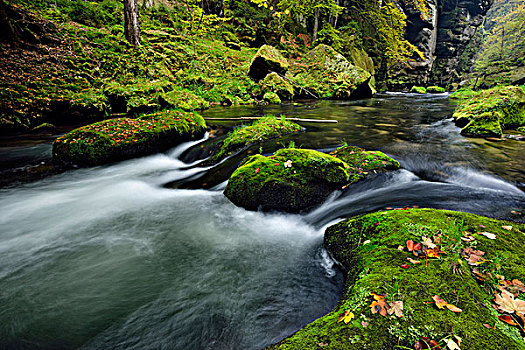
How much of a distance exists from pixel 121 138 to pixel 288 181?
16.5 feet

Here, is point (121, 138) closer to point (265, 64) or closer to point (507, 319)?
point (507, 319)

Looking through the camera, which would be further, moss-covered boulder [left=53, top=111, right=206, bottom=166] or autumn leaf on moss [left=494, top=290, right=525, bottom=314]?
moss-covered boulder [left=53, top=111, right=206, bottom=166]

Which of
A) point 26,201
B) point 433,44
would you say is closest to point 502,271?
point 26,201

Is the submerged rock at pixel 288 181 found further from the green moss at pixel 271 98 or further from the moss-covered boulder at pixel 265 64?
the moss-covered boulder at pixel 265 64

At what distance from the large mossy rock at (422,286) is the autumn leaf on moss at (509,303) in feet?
0.14

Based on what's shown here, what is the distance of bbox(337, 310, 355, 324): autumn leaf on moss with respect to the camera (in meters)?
1.43

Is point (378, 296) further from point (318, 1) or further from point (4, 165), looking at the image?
point (318, 1)

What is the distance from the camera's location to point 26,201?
4.39 m

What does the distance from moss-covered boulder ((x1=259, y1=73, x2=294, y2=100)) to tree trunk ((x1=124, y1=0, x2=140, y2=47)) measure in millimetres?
7859

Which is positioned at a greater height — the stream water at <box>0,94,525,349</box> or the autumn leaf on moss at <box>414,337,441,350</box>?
the autumn leaf on moss at <box>414,337,441,350</box>

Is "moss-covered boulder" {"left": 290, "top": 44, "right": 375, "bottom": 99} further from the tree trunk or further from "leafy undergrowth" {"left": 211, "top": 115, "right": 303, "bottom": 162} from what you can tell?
"leafy undergrowth" {"left": 211, "top": 115, "right": 303, "bottom": 162}

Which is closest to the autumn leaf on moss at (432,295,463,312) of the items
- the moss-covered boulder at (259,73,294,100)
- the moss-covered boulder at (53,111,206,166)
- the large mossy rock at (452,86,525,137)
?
the moss-covered boulder at (53,111,206,166)

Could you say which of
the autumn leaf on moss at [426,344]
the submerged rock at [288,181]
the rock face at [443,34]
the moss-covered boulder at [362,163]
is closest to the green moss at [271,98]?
the moss-covered boulder at [362,163]

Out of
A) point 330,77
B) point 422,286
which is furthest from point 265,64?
point 422,286
